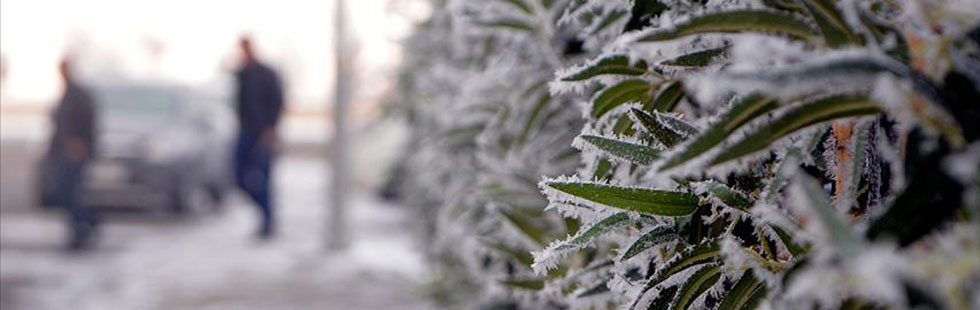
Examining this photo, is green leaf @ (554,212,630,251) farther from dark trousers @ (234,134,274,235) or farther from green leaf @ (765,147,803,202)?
dark trousers @ (234,134,274,235)

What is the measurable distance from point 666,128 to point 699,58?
0.08 meters

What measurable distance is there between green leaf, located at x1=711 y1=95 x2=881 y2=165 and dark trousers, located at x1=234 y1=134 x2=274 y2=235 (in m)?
8.28

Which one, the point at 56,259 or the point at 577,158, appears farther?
the point at 56,259

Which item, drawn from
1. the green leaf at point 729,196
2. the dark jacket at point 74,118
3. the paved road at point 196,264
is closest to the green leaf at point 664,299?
the green leaf at point 729,196

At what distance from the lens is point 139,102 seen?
1148cm

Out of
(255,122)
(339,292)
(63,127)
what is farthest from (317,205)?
(339,292)

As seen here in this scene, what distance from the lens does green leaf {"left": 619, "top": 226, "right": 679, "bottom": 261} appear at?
3.81ft

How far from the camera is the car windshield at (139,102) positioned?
439 inches

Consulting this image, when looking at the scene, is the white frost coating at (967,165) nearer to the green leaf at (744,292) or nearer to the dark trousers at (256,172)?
the green leaf at (744,292)

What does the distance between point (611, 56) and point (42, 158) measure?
28.0 feet

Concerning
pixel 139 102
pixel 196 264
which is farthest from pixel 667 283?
pixel 139 102

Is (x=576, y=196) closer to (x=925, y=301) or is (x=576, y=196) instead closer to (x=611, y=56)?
(x=611, y=56)

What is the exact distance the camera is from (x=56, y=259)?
798 centimetres

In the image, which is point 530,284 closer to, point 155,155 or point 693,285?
point 693,285
